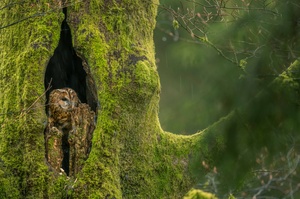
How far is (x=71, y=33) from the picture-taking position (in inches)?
250

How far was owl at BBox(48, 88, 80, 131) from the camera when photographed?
240 inches

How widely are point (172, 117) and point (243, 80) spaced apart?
607 millimetres

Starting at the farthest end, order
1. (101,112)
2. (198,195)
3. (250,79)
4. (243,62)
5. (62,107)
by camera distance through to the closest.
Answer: (198,195)
(101,112)
(62,107)
(243,62)
(250,79)

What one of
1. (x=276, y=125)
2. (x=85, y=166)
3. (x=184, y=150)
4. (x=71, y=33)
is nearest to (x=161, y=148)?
(x=184, y=150)

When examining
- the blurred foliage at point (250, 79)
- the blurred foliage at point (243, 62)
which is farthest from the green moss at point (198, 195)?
the blurred foliage at point (243, 62)

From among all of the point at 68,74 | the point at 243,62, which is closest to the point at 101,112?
the point at 68,74

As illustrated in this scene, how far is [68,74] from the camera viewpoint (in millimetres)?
6637

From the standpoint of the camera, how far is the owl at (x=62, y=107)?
6086 millimetres

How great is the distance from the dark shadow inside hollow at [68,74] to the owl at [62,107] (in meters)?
0.18

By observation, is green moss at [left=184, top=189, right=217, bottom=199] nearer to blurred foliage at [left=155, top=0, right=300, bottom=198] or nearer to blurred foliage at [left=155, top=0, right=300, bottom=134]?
blurred foliage at [left=155, top=0, right=300, bottom=198]

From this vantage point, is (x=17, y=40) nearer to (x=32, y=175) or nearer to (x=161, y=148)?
(x=32, y=175)

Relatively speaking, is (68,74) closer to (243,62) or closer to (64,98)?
(64,98)

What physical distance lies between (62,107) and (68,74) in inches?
25.1

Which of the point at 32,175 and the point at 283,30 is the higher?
the point at 283,30
